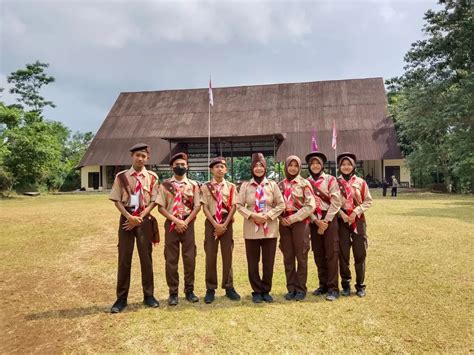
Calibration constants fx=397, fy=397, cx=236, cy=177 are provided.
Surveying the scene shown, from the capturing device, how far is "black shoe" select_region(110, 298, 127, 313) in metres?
4.26

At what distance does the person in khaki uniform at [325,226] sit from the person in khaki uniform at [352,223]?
0.12 m

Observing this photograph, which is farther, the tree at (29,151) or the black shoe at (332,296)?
the tree at (29,151)

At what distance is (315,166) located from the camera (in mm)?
4684

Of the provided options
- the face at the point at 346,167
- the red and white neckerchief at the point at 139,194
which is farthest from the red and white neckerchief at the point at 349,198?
the red and white neckerchief at the point at 139,194

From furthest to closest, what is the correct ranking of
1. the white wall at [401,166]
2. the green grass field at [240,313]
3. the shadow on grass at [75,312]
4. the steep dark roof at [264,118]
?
1. the steep dark roof at [264,118]
2. the white wall at [401,166]
3. the shadow on grass at [75,312]
4. the green grass field at [240,313]

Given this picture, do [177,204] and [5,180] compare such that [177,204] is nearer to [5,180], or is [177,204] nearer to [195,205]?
[195,205]

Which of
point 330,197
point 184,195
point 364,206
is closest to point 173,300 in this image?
point 184,195

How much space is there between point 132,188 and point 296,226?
1891mm

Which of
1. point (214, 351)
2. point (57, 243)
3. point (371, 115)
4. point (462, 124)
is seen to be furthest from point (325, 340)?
point (371, 115)

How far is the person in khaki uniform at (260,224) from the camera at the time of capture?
4480 millimetres

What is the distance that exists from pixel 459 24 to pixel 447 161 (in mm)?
8331

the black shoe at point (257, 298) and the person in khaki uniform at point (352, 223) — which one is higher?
the person in khaki uniform at point (352, 223)

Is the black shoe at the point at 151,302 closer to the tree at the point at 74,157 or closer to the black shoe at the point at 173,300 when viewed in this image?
the black shoe at the point at 173,300

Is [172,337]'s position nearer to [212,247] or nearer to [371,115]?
[212,247]
